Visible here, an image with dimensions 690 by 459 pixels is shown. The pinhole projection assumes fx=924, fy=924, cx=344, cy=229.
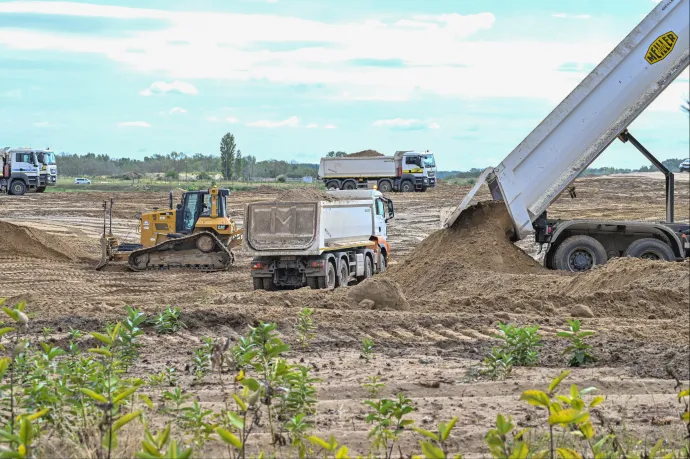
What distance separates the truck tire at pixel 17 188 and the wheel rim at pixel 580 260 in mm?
36887

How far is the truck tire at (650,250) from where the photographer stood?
1770 cm

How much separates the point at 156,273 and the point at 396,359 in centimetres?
1322

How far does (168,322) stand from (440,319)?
397 cm

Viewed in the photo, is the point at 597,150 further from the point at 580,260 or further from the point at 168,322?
the point at 168,322

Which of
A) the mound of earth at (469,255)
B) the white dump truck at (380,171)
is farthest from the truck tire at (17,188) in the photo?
the mound of earth at (469,255)

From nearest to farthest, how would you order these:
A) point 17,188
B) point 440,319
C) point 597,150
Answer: point 440,319 → point 597,150 → point 17,188

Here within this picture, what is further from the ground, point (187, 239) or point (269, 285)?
point (187, 239)

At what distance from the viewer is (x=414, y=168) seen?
57.0 metres

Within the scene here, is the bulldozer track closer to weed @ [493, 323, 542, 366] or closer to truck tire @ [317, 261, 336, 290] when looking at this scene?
truck tire @ [317, 261, 336, 290]

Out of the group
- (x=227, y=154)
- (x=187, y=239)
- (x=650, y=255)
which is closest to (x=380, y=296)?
(x=650, y=255)

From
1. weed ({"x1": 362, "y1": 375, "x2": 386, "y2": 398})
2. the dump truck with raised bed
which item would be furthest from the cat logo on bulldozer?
weed ({"x1": 362, "y1": 375, "x2": 386, "y2": 398})

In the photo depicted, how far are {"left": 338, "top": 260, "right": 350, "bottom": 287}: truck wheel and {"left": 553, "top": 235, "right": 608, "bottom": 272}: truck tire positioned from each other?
4.31 meters

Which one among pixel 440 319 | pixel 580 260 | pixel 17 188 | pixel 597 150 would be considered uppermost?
pixel 597 150

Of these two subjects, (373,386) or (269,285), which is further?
(269,285)
